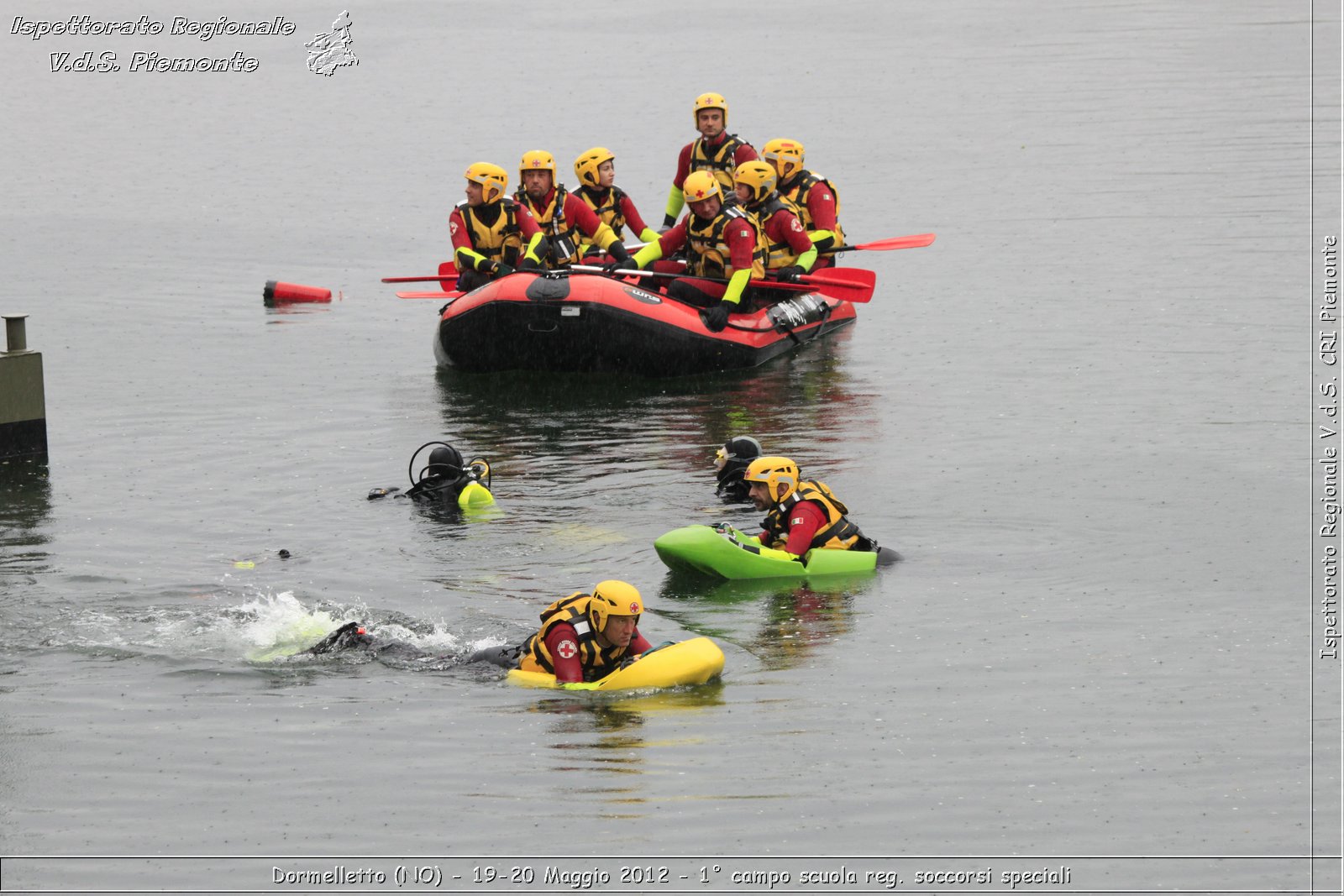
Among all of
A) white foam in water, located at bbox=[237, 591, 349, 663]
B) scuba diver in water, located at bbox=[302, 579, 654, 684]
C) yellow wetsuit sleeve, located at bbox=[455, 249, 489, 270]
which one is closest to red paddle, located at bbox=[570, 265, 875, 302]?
yellow wetsuit sleeve, located at bbox=[455, 249, 489, 270]

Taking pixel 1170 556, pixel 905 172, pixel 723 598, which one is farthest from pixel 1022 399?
pixel 905 172

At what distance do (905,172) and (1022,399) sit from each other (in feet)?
47.8

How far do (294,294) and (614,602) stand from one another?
49.6 feet

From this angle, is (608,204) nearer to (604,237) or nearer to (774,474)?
(604,237)

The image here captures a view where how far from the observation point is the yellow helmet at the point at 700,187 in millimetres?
19141

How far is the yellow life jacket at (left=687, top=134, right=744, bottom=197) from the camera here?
21688 millimetres

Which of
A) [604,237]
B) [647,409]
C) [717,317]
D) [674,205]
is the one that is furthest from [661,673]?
[674,205]

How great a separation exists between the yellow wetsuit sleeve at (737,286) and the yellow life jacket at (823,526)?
6.10 metres

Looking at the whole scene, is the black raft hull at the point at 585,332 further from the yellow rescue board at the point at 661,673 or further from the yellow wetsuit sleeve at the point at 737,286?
the yellow rescue board at the point at 661,673

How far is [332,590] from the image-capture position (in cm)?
1328

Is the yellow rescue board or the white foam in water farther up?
the white foam in water

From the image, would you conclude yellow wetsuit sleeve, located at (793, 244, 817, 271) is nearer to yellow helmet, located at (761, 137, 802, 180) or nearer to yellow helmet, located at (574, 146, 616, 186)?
yellow helmet, located at (761, 137, 802, 180)

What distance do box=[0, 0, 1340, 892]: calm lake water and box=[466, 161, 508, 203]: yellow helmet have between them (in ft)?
6.22

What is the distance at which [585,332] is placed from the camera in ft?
64.1
